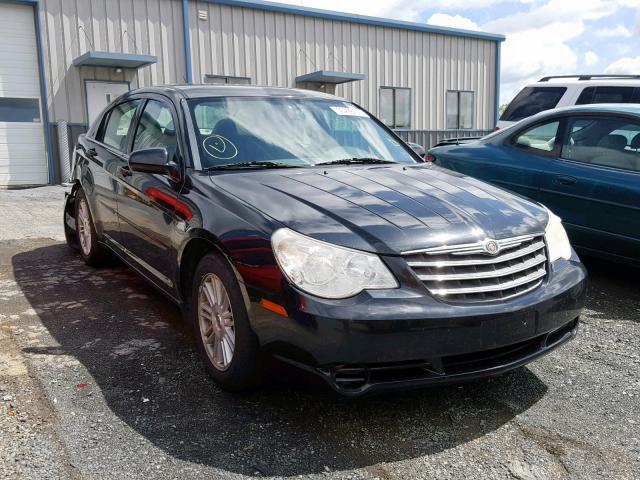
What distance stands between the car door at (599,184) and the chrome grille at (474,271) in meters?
2.32

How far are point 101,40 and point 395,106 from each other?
Result: 8.83 m

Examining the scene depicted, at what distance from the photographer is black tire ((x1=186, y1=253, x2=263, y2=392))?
278 cm

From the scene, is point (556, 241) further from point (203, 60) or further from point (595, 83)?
point (203, 60)

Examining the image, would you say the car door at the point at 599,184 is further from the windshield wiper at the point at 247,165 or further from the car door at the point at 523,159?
the windshield wiper at the point at 247,165

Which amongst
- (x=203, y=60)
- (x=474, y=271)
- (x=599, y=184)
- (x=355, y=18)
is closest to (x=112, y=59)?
(x=203, y=60)

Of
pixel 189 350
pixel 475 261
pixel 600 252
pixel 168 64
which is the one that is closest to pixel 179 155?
pixel 189 350

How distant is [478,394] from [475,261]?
796mm

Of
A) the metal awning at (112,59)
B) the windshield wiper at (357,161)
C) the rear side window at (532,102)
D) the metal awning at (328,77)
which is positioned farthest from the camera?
the metal awning at (328,77)

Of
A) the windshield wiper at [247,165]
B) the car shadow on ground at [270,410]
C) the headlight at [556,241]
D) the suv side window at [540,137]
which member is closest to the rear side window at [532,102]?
→ the suv side window at [540,137]

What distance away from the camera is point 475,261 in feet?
8.86

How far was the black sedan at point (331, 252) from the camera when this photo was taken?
2.52 metres

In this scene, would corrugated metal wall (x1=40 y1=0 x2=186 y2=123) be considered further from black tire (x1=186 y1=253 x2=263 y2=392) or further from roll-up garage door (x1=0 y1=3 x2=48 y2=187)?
black tire (x1=186 y1=253 x2=263 y2=392)

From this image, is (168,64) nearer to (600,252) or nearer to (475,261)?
(600,252)

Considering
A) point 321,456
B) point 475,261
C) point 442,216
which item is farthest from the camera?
point 442,216
